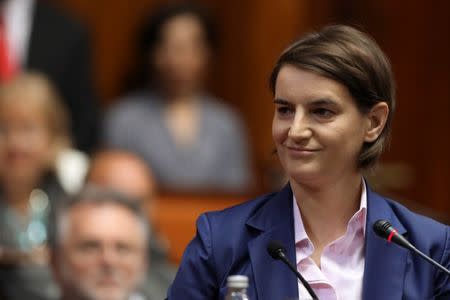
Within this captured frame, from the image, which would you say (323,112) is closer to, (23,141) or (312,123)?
(312,123)

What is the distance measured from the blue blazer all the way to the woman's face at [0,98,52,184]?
2058 millimetres

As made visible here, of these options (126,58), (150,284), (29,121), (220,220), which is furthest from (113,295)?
(126,58)

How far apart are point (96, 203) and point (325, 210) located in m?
1.54

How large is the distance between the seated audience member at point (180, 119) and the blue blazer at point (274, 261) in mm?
2670

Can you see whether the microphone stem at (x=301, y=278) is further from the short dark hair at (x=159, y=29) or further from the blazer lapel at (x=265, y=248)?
the short dark hair at (x=159, y=29)

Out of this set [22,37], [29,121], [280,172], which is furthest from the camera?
[280,172]

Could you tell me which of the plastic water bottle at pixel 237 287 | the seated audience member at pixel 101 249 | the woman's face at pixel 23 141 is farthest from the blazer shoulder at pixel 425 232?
the woman's face at pixel 23 141

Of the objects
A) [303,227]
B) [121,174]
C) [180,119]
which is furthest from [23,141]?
[303,227]

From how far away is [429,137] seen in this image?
633cm

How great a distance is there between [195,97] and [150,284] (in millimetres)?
1652

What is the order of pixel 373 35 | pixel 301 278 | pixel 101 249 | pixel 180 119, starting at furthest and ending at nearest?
pixel 373 35, pixel 180 119, pixel 101 249, pixel 301 278

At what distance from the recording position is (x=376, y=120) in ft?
7.17

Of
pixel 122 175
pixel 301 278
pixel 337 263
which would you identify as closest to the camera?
pixel 301 278

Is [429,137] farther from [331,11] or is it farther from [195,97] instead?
[195,97]
